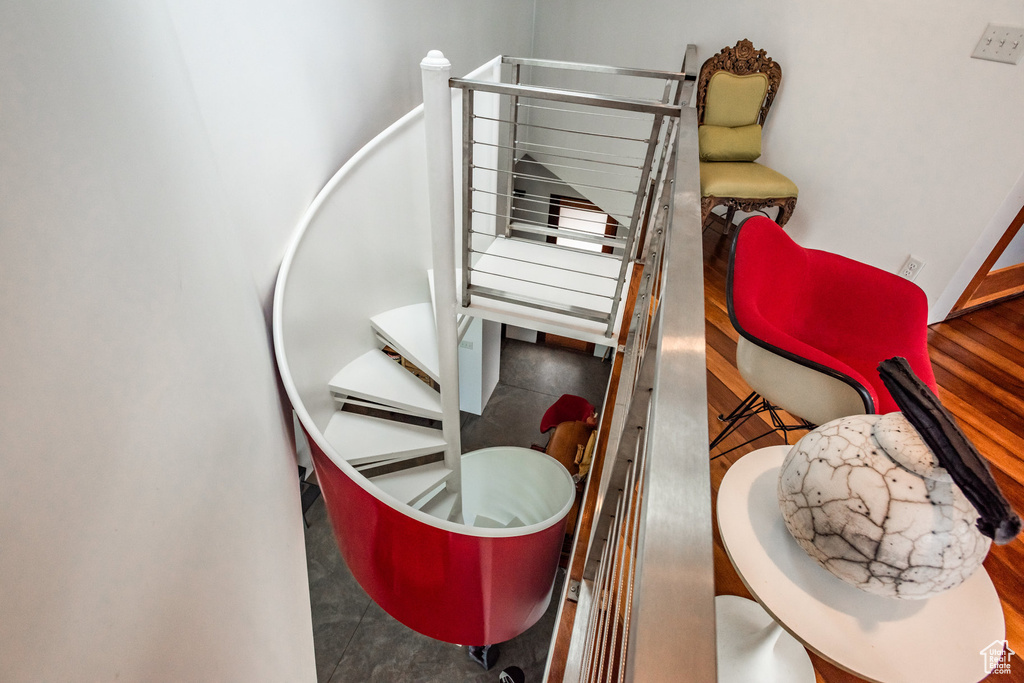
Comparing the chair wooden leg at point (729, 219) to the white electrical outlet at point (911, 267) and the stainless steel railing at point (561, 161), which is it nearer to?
the stainless steel railing at point (561, 161)

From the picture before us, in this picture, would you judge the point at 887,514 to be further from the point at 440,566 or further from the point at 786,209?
the point at 786,209

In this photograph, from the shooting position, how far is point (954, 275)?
261 cm

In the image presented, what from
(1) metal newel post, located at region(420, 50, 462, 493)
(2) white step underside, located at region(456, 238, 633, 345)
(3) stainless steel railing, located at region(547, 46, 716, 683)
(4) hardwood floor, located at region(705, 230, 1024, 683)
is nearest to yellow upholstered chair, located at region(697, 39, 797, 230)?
(4) hardwood floor, located at region(705, 230, 1024, 683)

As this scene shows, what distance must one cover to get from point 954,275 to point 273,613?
11.7 feet

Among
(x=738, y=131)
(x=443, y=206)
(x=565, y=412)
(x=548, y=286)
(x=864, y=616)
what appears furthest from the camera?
(x=565, y=412)

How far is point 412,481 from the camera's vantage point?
10.2 ft

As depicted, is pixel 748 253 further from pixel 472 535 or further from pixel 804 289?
pixel 472 535

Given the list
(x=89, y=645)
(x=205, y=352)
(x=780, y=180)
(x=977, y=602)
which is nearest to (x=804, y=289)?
(x=977, y=602)

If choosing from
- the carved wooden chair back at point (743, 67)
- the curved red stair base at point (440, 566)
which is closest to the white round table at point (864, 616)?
the curved red stair base at point (440, 566)

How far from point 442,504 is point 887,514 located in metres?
3.08

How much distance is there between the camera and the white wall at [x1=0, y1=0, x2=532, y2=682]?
93 cm

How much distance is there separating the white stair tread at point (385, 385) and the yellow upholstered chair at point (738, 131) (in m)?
1.98

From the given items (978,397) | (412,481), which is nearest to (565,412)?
(412,481)

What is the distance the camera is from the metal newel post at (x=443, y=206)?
1.85 metres
